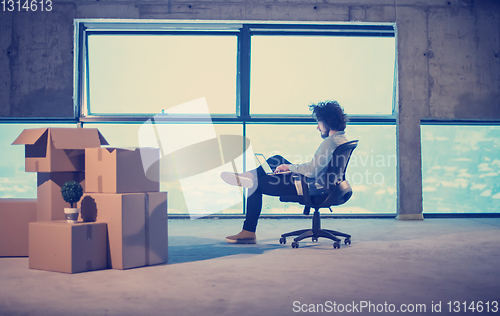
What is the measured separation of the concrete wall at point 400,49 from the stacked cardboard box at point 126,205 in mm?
2987

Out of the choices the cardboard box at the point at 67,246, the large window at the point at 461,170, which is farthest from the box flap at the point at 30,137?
the large window at the point at 461,170

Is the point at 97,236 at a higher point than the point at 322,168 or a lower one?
lower

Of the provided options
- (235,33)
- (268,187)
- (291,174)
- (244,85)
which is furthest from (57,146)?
(235,33)

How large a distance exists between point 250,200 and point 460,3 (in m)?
3.96

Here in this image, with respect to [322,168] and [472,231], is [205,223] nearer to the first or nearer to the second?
[322,168]

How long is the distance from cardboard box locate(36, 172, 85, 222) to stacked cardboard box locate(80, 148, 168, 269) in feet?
0.65

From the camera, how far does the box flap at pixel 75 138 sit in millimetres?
2666

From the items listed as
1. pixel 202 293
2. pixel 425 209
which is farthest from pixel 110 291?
pixel 425 209

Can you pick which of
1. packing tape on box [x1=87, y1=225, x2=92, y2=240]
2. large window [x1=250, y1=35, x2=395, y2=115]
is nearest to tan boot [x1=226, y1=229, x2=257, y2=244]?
packing tape on box [x1=87, y1=225, x2=92, y2=240]

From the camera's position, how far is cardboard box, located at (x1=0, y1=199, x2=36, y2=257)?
293 centimetres

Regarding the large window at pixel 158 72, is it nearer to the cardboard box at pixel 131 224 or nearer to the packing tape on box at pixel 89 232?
the cardboard box at pixel 131 224

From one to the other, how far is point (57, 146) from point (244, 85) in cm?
302

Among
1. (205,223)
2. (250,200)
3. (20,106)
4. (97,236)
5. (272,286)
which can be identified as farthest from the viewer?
(20,106)

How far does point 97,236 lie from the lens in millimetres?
2467
